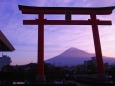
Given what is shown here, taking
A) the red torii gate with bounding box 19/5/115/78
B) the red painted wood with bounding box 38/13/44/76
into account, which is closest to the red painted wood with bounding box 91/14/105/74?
the red torii gate with bounding box 19/5/115/78

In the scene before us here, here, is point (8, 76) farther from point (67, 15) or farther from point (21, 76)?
point (67, 15)

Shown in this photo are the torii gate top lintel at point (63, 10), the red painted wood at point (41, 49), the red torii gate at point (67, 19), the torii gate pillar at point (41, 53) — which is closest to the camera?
the torii gate pillar at point (41, 53)

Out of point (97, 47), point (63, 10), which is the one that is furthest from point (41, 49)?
point (97, 47)

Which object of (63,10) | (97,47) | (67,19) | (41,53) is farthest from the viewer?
(63,10)

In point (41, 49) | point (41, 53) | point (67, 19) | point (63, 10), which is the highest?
point (63, 10)

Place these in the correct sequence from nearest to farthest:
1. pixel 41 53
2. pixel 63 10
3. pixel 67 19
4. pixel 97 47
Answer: pixel 41 53
pixel 97 47
pixel 67 19
pixel 63 10

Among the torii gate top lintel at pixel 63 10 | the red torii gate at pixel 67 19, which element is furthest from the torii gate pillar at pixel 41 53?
the torii gate top lintel at pixel 63 10

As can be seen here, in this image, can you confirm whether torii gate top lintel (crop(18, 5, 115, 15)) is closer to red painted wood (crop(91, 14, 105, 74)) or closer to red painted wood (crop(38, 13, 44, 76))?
red painted wood (crop(91, 14, 105, 74))

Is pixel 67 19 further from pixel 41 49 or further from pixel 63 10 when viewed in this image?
pixel 41 49

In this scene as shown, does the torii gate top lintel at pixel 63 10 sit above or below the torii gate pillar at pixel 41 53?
above

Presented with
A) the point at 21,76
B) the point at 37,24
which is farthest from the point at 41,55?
the point at 21,76

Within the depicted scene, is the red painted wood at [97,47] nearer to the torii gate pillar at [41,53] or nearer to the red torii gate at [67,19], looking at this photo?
the red torii gate at [67,19]

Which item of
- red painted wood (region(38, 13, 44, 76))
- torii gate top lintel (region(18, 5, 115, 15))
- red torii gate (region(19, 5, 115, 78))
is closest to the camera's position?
red painted wood (region(38, 13, 44, 76))

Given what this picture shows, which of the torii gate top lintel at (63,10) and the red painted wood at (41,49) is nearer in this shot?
the red painted wood at (41,49)
